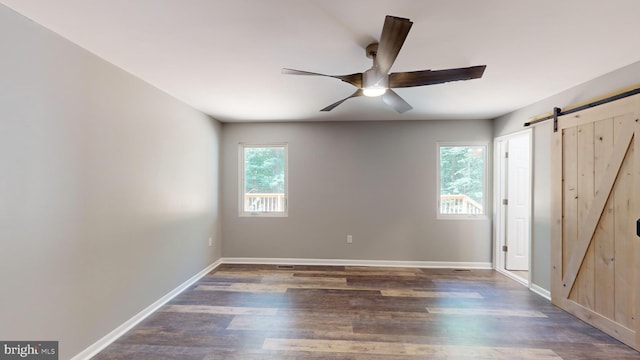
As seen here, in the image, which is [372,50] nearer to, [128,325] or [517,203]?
[128,325]

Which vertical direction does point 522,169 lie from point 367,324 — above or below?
above

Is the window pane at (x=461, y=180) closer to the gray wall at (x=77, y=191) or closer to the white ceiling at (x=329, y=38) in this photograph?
the white ceiling at (x=329, y=38)

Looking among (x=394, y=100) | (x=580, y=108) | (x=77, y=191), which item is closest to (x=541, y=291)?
(x=580, y=108)

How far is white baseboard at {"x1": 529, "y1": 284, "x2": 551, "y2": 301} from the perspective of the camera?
308 cm

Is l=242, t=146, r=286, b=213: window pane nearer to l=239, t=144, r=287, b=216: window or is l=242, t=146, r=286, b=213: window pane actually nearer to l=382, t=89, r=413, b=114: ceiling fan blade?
l=239, t=144, r=287, b=216: window

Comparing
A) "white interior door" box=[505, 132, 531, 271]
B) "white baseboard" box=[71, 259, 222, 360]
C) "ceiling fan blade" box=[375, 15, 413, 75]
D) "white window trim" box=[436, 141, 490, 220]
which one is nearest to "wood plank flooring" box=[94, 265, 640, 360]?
"white baseboard" box=[71, 259, 222, 360]

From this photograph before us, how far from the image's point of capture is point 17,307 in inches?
61.4

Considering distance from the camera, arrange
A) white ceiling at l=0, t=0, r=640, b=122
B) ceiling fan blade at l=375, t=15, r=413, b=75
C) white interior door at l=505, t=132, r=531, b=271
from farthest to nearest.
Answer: white interior door at l=505, t=132, r=531, b=271 → white ceiling at l=0, t=0, r=640, b=122 → ceiling fan blade at l=375, t=15, r=413, b=75

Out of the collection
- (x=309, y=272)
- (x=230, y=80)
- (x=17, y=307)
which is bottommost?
(x=309, y=272)

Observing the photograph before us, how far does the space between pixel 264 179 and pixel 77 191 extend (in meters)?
2.73

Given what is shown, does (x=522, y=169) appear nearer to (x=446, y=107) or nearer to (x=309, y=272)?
(x=446, y=107)

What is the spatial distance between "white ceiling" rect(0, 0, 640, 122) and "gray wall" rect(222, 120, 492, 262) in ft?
4.93

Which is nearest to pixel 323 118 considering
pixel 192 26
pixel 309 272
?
pixel 309 272

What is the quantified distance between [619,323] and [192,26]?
411 centimetres
